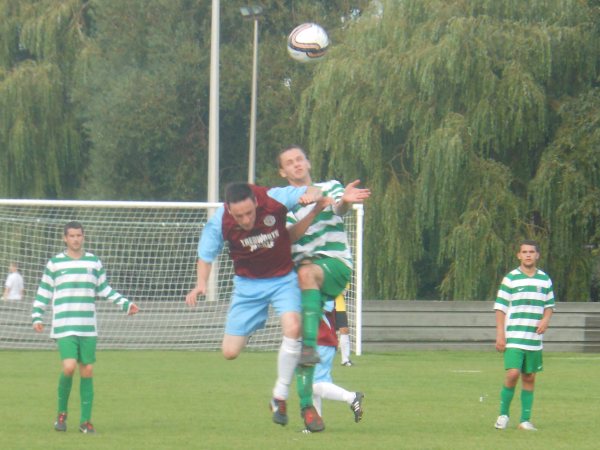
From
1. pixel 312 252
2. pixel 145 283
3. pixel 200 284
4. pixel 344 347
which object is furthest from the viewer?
pixel 145 283

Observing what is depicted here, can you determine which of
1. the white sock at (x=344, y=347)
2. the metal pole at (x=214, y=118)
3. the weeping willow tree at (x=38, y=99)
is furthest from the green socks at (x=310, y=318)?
the weeping willow tree at (x=38, y=99)

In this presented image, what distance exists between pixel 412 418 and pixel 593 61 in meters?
16.6

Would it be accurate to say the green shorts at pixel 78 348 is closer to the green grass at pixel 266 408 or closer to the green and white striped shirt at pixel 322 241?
the green grass at pixel 266 408

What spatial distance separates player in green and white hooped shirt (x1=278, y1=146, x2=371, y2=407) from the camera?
9.44 meters

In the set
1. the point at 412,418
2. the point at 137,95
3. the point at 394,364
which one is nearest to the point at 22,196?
the point at 137,95

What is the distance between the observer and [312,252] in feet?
32.0

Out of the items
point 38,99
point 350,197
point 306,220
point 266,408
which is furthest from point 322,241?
point 38,99

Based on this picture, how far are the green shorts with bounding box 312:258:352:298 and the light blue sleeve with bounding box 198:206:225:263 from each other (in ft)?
2.74

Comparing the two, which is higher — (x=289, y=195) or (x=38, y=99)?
(x=38, y=99)

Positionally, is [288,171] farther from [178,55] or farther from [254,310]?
[178,55]

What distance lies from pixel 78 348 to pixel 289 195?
2390 mm

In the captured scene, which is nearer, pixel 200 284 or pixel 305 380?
pixel 200 284

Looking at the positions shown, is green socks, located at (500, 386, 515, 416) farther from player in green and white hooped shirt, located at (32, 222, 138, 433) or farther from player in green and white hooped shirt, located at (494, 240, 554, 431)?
player in green and white hooped shirt, located at (32, 222, 138, 433)

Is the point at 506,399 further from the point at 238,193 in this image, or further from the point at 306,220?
the point at 238,193
